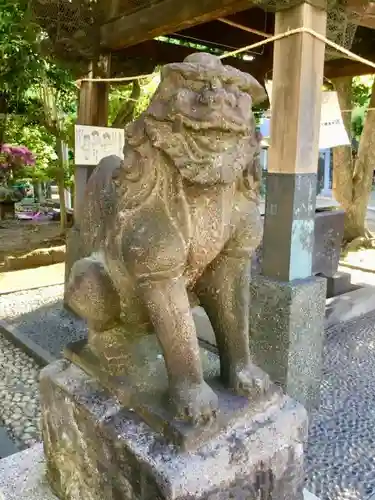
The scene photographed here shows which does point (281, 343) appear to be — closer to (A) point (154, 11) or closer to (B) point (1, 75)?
(A) point (154, 11)

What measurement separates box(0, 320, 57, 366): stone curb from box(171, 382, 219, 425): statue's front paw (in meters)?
2.22

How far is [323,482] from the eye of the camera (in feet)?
7.04

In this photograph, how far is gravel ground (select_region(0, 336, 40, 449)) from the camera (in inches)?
100

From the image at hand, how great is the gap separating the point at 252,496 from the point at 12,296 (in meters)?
3.99

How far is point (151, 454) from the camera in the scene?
1170mm

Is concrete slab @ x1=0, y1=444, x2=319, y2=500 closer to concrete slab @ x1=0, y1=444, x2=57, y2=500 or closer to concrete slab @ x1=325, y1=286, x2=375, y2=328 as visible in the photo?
concrete slab @ x1=0, y1=444, x2=57, y2=500

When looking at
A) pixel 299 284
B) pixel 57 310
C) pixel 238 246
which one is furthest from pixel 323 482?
pixel 57 310

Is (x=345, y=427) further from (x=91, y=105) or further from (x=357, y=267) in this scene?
(x=357, y=267)

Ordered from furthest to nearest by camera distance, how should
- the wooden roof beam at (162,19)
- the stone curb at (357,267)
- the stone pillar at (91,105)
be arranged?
the stone curb at (357,267)
the stone pillar at (91,105)
the wooden roof beam at (162,19)

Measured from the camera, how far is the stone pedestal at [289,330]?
249cm

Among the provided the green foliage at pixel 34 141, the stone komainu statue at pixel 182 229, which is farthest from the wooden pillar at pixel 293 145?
the green foliage at pixel 34 141

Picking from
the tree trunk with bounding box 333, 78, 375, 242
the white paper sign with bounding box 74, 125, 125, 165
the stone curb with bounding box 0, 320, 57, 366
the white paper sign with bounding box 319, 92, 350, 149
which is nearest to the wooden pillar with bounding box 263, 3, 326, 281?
the white paper sign with bounding box 319, 92, 350, 149

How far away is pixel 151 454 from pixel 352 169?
22.0 ft

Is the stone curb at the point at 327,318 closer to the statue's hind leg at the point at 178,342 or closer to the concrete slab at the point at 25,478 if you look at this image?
the concrete slab at the point at 25,478
